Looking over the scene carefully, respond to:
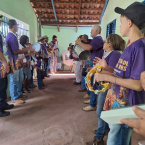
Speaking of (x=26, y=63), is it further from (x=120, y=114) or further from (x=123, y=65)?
(x=120, y=114)

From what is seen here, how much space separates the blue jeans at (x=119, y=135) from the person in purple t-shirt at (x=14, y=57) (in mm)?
2716

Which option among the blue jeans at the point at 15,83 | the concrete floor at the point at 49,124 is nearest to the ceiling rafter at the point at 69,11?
the blue jeans at the point at 15,83

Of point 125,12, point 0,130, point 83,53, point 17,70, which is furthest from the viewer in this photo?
point 17,70

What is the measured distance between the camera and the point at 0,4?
3.32 m

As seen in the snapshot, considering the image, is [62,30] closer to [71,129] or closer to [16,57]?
[16,57]

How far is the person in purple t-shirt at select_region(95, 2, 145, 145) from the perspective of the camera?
89cm

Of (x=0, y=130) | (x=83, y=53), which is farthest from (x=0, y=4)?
(x=0, y=130)

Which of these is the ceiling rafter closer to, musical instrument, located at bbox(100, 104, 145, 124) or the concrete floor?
the concrete floor

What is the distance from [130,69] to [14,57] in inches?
114

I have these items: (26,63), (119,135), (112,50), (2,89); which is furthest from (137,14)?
(26,63)

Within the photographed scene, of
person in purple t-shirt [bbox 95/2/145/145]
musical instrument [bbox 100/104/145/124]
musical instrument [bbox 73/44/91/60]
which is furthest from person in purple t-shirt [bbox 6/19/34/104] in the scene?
musical instrument [bbox 100/104/145/124]

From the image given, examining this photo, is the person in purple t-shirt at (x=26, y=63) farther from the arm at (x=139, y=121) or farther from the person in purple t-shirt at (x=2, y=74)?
the arm at (x=139, y=121)

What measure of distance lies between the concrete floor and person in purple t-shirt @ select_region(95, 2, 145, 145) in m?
1.12

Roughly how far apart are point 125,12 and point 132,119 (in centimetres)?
76
